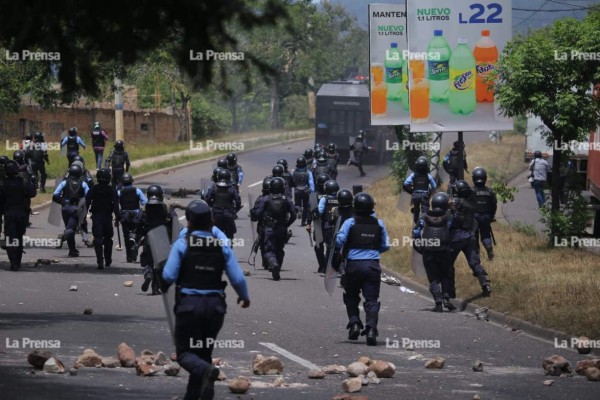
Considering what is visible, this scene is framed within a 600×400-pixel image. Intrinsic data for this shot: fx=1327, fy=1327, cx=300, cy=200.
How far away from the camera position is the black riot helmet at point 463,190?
1975 centimetres

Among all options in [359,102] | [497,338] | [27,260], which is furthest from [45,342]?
[359,102]

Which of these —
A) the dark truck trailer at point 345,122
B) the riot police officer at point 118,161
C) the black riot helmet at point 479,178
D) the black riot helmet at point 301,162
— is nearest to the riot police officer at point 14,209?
the black riot helmet at point 479,178

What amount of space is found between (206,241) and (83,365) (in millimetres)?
2697

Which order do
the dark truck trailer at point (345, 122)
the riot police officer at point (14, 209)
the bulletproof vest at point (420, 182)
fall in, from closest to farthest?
the riot police officer at point (14, 209) → the bulletproof vest at point (420, 182) → the dark truck trailer at point (345, 122)

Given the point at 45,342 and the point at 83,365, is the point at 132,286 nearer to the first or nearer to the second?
the point at 45,342

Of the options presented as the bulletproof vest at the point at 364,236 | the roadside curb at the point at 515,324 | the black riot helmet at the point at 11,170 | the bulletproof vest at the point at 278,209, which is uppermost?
the black riot helmet at the point at 11,170

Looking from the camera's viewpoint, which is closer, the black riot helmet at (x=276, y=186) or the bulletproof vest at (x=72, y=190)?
the black riot helmet at (x=276, y=186)

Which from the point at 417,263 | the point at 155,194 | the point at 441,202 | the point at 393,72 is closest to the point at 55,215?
the point at 155,194

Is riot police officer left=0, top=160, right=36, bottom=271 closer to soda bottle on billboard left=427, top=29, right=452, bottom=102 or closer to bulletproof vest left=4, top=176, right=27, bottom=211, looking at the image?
bulletproof vest left=4, top=176, right=27, bottom=211

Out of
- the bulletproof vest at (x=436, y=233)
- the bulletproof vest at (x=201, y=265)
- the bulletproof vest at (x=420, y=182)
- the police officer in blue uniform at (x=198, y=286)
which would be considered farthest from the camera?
the bulletproof vest at (x=420, y=182)

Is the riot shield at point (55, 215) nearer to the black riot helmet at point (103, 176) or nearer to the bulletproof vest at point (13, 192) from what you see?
the bulletproof vest at point (13, 192)

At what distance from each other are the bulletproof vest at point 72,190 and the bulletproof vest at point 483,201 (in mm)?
6839

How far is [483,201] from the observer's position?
842 inches

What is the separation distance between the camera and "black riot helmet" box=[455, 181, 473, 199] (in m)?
19.8
